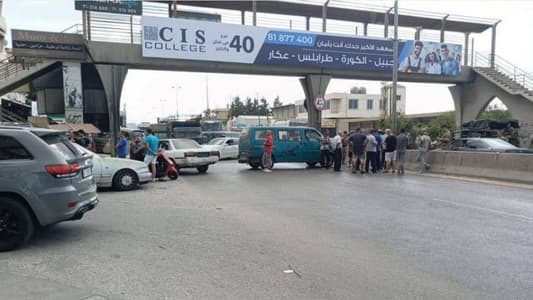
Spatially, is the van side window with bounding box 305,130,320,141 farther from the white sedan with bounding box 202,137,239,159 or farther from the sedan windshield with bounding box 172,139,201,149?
the white sedan with bounding box 202,137,239,159

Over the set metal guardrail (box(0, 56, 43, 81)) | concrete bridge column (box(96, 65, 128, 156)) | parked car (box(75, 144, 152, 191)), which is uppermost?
metal guardrail (box(0, 56, 43, 81))

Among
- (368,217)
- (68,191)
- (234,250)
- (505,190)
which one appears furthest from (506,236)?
(68,191)

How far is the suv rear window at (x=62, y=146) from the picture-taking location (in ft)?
19.4

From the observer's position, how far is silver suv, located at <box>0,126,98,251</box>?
549 cm

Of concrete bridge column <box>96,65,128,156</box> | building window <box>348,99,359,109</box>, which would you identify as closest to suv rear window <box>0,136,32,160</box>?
concrete bridge column <box>96,65,128,156</box>

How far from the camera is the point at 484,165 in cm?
1399

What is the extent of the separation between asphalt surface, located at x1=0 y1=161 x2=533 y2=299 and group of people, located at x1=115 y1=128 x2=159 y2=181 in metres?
3.45

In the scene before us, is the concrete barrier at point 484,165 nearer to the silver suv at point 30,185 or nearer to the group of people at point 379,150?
the group of people at point 379,150

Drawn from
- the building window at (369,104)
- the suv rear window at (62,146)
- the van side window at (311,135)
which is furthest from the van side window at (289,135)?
the building window at (369,104)

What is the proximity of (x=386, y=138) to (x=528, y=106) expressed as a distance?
1729cm

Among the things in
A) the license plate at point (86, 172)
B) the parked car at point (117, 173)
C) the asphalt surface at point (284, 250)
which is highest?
the license plate at point (86, 172)

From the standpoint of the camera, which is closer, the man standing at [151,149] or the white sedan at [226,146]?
the man standing at [151,149]

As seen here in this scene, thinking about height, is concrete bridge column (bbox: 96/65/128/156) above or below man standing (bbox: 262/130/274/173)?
above

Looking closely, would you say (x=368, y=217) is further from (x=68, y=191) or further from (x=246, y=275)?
(x=68, y=191)
